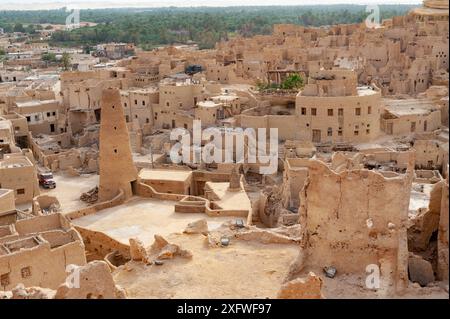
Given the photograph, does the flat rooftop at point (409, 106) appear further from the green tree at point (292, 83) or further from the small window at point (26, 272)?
the small window at point (26, 272)

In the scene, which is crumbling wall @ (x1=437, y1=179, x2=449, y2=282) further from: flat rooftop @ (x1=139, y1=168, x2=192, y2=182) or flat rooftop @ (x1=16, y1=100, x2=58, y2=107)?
flat rooftop @ (x1=16, y1=100, x2=58, y2=107)

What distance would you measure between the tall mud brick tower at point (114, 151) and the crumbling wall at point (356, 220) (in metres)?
13.6

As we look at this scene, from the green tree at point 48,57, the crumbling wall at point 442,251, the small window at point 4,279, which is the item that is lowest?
the green tree at point 48,57

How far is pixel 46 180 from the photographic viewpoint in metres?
29.9

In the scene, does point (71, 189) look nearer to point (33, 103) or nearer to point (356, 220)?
point (33, 103)

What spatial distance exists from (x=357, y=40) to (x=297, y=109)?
2351cm

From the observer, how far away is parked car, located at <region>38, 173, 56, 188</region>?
2983cm

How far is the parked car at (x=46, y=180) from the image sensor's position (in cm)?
2983

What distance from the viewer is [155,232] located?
75.9 ft

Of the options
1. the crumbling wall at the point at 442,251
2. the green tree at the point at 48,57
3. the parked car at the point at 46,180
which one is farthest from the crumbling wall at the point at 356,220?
the green tree at the point at 48,57

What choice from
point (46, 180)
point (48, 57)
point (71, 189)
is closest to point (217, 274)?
point (71, 189)

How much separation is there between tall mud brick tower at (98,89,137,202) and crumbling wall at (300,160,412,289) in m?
13.6
